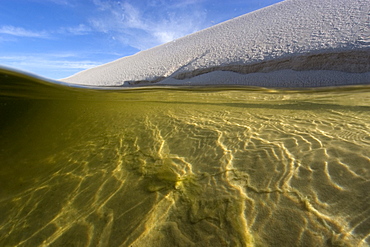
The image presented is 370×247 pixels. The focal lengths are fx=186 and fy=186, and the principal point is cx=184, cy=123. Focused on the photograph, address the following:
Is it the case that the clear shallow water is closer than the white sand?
Yes

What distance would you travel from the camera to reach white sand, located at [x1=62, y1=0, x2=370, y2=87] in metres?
4.33

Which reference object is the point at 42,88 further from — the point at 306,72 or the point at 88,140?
the point at 306,72

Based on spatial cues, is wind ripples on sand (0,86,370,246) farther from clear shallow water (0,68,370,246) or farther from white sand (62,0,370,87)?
white sand (62,0,370,87)

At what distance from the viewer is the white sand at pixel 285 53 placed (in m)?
4.33

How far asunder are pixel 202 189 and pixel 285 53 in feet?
15.5

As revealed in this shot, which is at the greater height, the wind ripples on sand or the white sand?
the white sand

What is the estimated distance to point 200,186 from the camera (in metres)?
1.47

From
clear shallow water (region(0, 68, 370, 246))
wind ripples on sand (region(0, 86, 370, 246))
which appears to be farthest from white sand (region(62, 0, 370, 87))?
wind ripples on sand (region(0, 86, 370, 246))

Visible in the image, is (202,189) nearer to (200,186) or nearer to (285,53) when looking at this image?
(200,186)

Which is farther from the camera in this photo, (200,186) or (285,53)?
(285,53)

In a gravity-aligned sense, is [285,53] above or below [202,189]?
above

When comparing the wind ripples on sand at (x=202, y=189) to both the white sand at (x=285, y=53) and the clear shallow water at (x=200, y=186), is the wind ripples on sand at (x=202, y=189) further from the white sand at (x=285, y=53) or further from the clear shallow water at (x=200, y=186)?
the white sand at (x=285, y=53)

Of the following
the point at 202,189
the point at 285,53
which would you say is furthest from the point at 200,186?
the point at 285,53

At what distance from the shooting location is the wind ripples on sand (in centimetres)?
105
